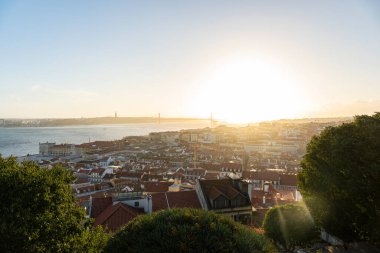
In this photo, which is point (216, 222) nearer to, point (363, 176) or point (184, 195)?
point (363, 176)

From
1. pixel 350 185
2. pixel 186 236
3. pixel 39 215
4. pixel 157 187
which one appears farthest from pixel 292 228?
pixel 157 187

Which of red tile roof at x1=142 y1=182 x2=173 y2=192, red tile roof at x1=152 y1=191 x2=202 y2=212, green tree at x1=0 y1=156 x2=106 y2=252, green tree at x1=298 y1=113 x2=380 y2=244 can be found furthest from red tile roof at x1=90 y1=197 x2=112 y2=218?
green tree at x1=298 y1=113 x2=380 y2=244

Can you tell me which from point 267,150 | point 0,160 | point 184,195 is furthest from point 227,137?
point 0,160

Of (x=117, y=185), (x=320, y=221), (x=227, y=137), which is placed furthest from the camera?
(x=227, y=137)

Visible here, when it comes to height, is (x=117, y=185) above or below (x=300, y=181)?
below

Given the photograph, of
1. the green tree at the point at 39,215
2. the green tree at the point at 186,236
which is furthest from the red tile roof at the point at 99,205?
the green tree at the point at 186,236

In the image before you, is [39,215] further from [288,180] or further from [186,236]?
[288,180]
